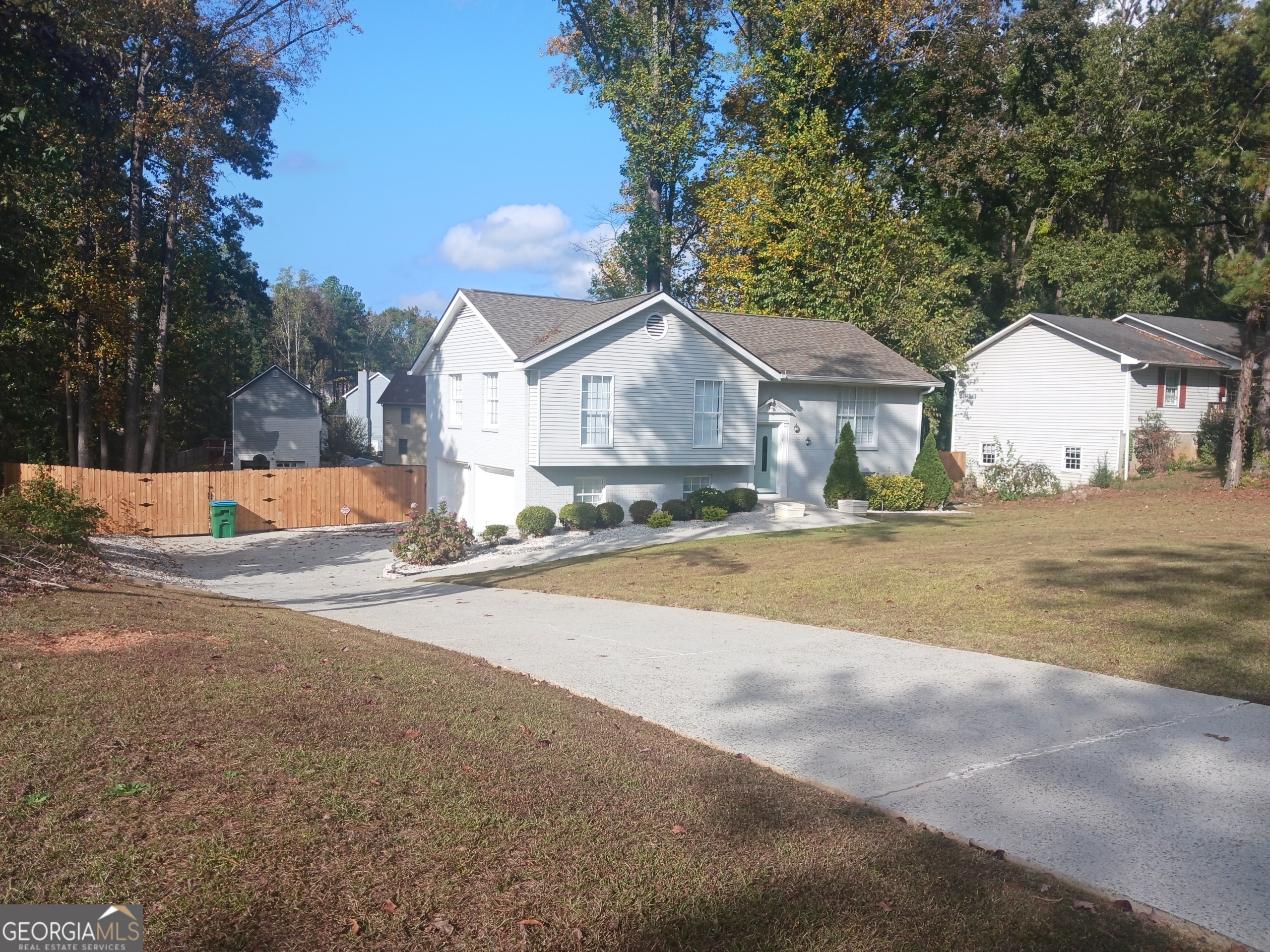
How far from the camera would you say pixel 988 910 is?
4.36 metres

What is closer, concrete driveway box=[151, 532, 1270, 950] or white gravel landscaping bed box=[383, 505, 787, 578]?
concrete driveway box=[151, 532, 1270, 950]

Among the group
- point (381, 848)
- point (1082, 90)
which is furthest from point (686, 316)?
point (1082, 90)

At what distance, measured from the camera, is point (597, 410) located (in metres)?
24.7

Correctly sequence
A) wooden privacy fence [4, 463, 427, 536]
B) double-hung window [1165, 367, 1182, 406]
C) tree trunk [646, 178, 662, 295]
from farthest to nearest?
1. tree trunk [646, 178, 662, 295]
2. double-hung window [1165, 367, 1182, 406]
3. wooden privacy fence [4, 463, 427, 536]

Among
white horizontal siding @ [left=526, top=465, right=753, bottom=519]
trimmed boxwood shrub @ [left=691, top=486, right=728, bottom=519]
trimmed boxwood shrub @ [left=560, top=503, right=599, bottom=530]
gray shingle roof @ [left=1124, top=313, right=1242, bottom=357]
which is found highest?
gray shingle roof @ [left=1124, top=313, right=1242, bottom=357]

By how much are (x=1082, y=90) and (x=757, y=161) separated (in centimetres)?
1397

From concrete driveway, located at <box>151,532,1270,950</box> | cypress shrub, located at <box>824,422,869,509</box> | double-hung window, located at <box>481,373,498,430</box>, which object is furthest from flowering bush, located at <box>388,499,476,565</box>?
cypress shrub, located at <box>824,422,869,509</box>

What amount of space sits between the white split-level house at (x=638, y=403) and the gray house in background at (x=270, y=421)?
1978 cm

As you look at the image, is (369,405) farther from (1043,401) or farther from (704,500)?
(704,500)

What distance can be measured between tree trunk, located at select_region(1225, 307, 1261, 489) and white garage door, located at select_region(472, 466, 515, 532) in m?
19.5

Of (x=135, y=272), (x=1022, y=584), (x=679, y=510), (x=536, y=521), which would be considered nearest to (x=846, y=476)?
(x=679, y=510)

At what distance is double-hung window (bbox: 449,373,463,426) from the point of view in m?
28.2

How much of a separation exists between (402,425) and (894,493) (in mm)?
38111

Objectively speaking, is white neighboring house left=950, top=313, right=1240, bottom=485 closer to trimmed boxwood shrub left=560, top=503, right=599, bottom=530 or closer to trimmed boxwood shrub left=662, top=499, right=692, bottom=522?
trimmed boxwood shrub left=662, top=499, right=692, bottom=522
